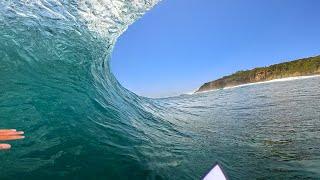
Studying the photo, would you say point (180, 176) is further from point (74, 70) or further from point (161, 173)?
point (74, 70)

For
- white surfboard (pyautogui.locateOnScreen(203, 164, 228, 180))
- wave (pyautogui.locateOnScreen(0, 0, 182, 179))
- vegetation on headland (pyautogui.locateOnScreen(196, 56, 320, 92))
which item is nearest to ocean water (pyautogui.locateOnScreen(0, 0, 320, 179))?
wave (pyautogui.locateOnScreen(0, 0, 182, 179))

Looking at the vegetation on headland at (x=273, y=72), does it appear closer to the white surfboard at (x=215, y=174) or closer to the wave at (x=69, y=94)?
the wave at (x=69, y=94)

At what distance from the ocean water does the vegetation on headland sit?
10016 cm

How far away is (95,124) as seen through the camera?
30.8 ft

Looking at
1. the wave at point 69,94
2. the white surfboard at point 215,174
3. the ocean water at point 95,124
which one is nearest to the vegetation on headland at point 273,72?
the ocean water at point 95,124

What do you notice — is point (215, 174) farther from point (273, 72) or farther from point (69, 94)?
point (273, 72)

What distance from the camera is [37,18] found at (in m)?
12.7

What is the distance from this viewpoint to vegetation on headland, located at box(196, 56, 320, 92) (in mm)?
114062

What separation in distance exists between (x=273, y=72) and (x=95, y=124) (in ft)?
417

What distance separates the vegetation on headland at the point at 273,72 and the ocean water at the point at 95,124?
10016 cm

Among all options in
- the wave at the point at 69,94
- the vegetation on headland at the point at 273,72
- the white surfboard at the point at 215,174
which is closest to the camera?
the white surfboard at the point at 215,174

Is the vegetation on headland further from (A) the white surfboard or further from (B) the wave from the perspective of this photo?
(A) the white surfboard

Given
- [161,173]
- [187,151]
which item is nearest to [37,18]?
[187,151]

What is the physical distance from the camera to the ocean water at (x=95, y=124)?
7086 mm
